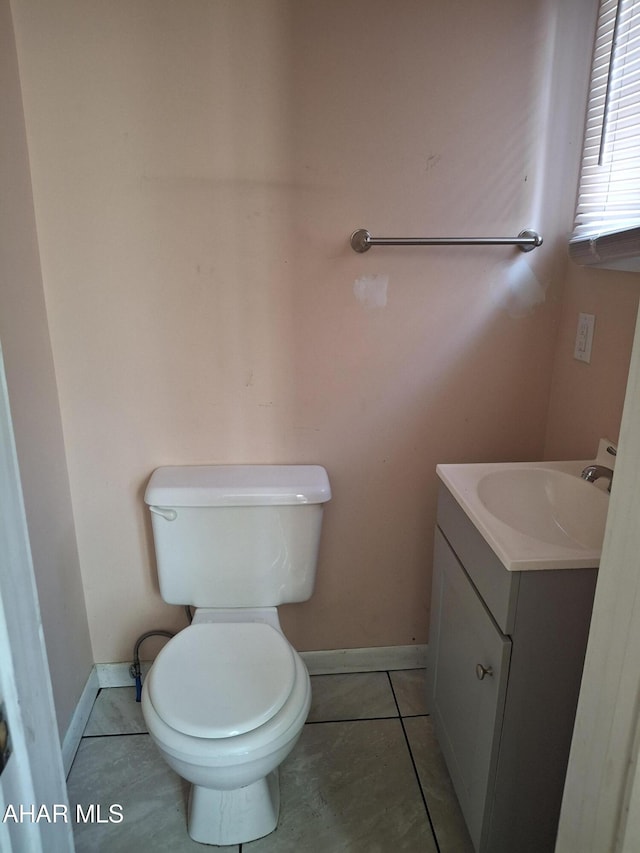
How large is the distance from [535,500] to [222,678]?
86 centimetres

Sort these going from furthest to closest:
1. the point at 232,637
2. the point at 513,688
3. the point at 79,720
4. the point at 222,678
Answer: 1. the point at 79,720
2. the point at 232,637
3. the point at 222,678
4. the point at 513,688

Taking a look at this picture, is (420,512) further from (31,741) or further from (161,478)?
(31,741)

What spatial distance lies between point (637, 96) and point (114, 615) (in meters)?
1.94

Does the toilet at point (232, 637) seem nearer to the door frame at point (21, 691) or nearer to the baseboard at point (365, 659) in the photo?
the baseboard at point (365, 659)

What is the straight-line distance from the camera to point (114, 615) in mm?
1814

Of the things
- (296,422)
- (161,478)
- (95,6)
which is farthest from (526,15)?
(161,478)

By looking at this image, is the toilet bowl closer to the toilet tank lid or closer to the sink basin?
the toilet tank lid

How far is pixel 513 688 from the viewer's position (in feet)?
3.68

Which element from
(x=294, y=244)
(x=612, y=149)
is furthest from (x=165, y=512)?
(x=612, y=149)

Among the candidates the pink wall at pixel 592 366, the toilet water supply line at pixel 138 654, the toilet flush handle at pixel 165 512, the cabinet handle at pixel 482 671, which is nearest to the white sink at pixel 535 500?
the pink wall at pixel 592 366

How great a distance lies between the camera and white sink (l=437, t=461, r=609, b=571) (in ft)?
4.14

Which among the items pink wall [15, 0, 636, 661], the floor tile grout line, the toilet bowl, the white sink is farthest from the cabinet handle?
pink wall [15, 0, 636, 661]

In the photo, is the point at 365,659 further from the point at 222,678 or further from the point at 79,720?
the point at 79,720

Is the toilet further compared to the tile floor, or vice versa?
the tile floor
